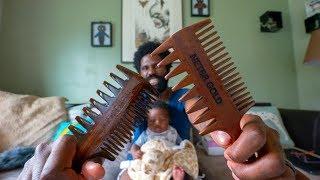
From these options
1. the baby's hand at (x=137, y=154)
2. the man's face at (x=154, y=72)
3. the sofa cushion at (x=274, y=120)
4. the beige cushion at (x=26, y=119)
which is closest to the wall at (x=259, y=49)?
the sofa cushion at (x=274, y=120)

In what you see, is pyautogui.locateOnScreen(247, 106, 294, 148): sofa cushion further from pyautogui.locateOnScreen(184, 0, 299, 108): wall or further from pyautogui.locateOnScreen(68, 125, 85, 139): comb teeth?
pyautogui.locateOnScreen(68, 125, 85, 139): comb teeth

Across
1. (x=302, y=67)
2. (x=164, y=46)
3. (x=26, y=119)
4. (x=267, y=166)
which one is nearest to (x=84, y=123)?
(x=164, y=46)

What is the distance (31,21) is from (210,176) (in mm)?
1849

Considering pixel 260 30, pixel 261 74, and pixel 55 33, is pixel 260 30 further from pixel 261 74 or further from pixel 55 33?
pixel 55 33

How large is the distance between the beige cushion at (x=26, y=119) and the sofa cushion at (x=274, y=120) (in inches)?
52.0

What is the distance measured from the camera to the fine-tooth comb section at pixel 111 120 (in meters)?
0.45

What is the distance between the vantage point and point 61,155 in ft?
1.36

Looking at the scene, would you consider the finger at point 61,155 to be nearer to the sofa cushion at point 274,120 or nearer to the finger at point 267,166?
the finger at point 267,166

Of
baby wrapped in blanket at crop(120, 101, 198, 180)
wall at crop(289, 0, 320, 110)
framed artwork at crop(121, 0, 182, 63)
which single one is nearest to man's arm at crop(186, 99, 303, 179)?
baby wrapped in blanket at crop(120, 101, 198, 180)

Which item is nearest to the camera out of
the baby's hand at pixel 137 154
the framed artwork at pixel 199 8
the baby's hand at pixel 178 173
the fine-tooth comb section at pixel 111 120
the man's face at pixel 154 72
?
the fine-tooth comb section at pixel 111 120

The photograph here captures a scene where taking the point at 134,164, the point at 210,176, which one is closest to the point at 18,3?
the point at 134,164

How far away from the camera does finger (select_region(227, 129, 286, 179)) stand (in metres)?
0.35

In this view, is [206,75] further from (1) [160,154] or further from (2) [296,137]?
(2) [296,137]

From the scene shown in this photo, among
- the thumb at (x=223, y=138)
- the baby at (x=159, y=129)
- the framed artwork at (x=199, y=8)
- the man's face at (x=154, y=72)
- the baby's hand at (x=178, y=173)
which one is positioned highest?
the framed artwork at (x=199, y=8)
